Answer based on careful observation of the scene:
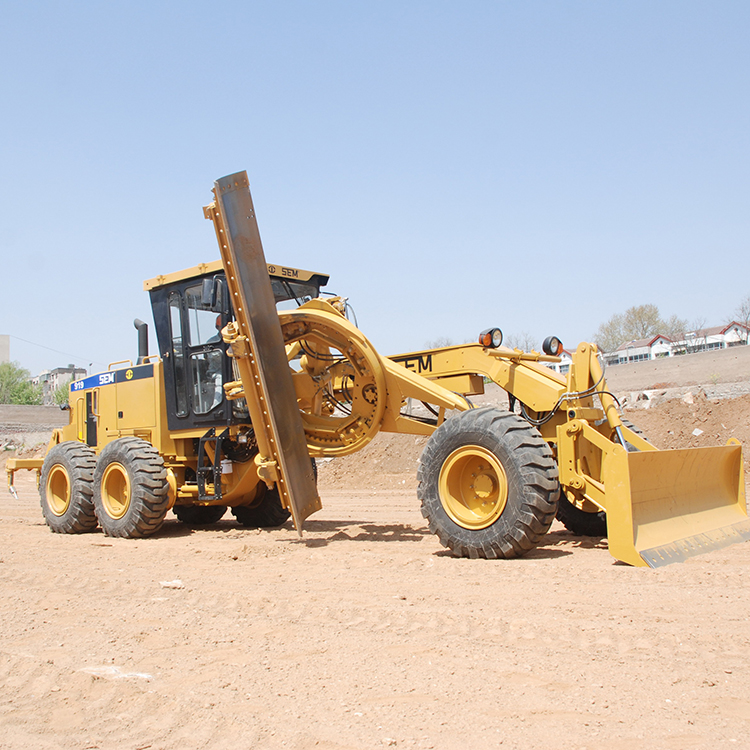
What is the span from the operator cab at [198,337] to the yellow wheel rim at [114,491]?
0.86 meters

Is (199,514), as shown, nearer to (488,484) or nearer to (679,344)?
(488,484)

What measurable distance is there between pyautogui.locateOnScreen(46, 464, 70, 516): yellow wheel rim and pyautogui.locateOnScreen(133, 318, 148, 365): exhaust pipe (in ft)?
6.00

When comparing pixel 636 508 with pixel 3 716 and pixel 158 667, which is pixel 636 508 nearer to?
pixel 158 667

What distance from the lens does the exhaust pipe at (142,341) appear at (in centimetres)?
1018

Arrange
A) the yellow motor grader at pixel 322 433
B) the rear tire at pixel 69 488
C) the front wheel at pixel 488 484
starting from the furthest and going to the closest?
the rear tire at pixel 69 488, the yellow motor grader at pixel 322 433, the front wheel at pixel 488 484

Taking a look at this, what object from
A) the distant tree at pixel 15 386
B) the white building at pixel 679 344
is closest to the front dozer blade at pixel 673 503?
→ the white building at pixel 679 344

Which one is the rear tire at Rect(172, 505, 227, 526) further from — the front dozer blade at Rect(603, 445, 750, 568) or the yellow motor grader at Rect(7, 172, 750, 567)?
the front dozer blade at Rect(603, 445, 750, 568)

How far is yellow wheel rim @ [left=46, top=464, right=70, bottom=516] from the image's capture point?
33.3 ft

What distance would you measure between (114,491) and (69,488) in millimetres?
748

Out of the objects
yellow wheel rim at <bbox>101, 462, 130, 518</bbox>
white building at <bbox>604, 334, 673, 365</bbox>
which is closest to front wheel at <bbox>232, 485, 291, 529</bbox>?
yellow wheel rim at <bbox>101, 462, 130, 518</bbox>

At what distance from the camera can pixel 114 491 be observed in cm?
945

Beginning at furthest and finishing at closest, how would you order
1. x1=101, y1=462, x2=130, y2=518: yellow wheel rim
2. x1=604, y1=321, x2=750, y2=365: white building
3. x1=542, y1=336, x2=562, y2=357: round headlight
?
1. x1=604, y1=321, x2=750, y2=365: white building
2. x1=101, y1=462, x2=130, y2=518: yellow wheel rim
3. x1=542, y1=336, x2=562, y2=357: round headlight

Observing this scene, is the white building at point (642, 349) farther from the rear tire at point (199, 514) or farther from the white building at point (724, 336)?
the rear tire at point (199, 514)

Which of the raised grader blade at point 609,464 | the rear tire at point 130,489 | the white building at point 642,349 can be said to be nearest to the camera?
the raised grader blade at point 609,464
